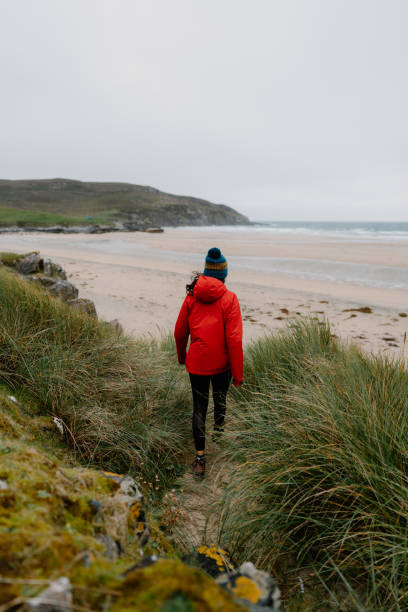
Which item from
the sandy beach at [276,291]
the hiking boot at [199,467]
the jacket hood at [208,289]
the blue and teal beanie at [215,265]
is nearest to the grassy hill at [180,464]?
the hiking boot at [199,467]

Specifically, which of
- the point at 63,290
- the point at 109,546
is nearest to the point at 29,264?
the point at 63,290

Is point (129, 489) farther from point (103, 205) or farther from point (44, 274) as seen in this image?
point (103, 205)

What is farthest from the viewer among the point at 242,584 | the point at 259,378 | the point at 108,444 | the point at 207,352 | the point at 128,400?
the point at 259,378

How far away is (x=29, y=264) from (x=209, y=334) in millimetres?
7210

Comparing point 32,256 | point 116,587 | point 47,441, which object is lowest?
point 47,441

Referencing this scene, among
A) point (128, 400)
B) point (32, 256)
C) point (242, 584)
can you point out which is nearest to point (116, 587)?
point (242, 584)

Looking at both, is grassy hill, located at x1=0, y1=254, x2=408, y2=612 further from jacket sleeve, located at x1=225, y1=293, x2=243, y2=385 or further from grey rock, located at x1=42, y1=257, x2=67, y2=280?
grey rock, located at x1=42, y1=257, x2=67, y2=280

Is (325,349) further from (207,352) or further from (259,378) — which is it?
(207,352)

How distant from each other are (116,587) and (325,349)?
4105 millimetres

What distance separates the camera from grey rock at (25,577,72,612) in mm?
770

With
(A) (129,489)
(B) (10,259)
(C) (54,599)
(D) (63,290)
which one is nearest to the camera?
(C) (54,599)

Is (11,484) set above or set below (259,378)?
above

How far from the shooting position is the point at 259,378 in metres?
4.14

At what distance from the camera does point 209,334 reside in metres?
3.33
